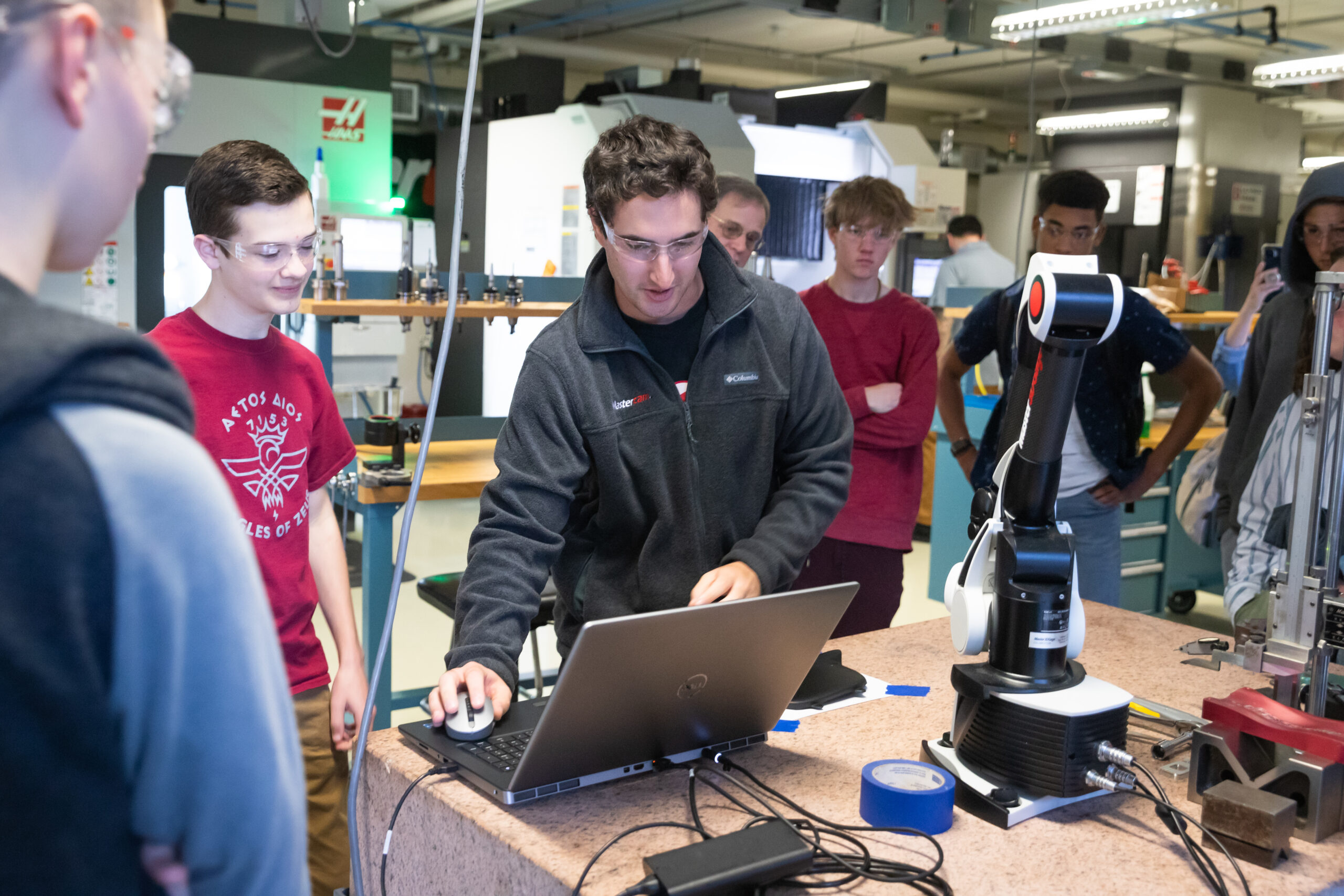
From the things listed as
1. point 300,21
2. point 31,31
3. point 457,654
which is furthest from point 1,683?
point 300,21

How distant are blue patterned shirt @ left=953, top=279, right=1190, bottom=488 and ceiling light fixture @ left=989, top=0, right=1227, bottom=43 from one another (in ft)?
8.90

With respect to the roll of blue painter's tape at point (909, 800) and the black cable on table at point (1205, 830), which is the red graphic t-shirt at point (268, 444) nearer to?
the roll of blue painter's tape at point (909, 800)

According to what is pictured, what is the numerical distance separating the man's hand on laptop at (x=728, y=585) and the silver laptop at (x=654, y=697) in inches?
6.4

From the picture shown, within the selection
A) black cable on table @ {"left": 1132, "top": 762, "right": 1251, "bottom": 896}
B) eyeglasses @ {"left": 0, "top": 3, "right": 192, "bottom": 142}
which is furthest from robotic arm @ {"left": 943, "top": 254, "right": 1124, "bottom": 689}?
eyeglasses @ {"left": 0, "top": 3, "right": 192, "bottom": 142}

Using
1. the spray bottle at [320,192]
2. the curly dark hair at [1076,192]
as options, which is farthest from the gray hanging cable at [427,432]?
the spray bottle at [320,192]

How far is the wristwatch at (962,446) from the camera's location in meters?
2.87

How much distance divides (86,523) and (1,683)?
0.24ft

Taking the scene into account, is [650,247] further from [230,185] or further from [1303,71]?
[1303,71]

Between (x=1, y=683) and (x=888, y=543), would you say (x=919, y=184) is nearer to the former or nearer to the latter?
(x=888, y=543)

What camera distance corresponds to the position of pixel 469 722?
115 centimetres

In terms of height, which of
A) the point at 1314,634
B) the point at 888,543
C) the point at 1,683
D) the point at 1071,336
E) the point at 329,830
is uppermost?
the point at 1071,336

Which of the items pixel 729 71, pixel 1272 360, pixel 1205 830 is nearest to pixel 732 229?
pixel 1272 360

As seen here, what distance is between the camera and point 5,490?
0.42 metres

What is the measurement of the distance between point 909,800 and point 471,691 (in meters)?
0.48
